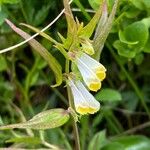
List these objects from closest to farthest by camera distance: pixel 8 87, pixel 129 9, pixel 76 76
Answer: pixel 76 76, pixel 129 9, pixel 8 87

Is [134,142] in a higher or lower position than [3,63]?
lower

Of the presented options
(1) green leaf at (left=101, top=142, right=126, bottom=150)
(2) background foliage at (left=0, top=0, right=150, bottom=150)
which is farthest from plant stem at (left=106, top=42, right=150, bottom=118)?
(1) green leaf at (left=101, top=142, right=126, bottom=150)

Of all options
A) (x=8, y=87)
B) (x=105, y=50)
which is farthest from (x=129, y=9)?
(x=8, y=87)

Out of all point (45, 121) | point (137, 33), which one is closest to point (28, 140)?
point (45, 121)

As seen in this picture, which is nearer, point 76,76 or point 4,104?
point 76,76

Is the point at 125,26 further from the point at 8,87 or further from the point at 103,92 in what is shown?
the point at 8,87

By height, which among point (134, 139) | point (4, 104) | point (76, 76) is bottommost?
point (134, 139)

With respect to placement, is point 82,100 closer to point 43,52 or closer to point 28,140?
point 43,52
